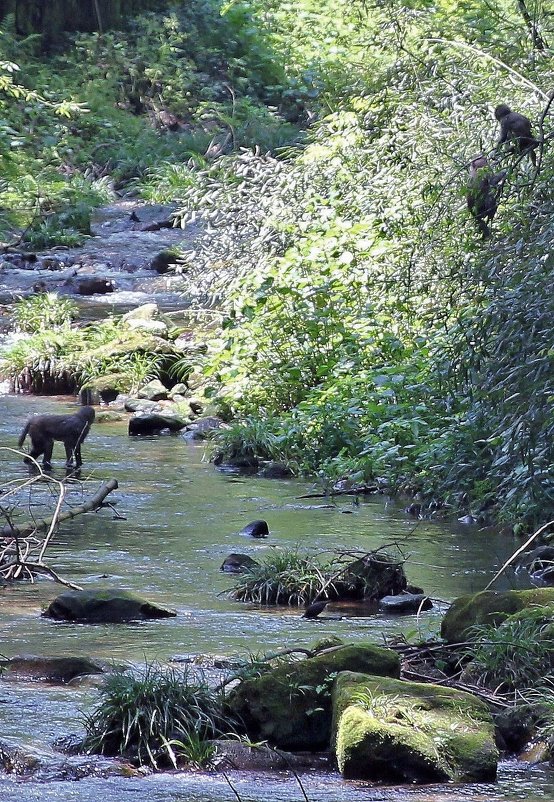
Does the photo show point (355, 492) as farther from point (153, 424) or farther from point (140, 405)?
point (140, 405)

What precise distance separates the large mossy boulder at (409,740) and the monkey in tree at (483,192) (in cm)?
416

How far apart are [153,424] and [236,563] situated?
596cm

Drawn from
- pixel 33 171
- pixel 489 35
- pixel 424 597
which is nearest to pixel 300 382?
pixel 489 35

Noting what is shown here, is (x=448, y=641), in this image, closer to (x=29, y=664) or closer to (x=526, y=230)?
(x=29, y=664)

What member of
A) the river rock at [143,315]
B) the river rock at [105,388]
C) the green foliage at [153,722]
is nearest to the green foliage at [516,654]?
the green foliage at [153,722]

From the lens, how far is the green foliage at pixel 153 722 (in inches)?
207

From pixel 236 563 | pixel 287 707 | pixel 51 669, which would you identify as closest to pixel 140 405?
pixel 236 563

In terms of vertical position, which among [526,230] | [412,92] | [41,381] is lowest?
[41,381]

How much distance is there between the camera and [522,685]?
5.83m

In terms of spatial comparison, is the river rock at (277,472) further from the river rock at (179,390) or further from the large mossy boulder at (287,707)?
the large mossy boulder at (287,707)

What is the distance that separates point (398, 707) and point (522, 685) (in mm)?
831

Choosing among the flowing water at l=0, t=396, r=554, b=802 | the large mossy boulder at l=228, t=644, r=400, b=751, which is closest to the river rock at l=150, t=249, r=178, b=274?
the flowing water at l=0, t=396, r=554, b=802

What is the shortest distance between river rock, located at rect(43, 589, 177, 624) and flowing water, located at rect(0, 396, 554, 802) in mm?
98

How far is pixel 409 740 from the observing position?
200 inches
